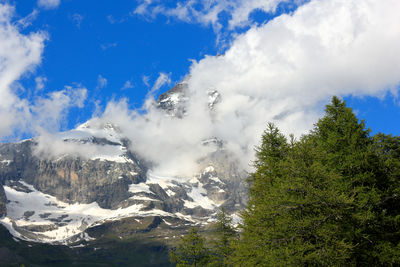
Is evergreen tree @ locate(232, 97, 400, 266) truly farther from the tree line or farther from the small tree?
the small tree

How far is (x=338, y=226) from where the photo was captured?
18812mm

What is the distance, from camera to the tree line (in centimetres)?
1852

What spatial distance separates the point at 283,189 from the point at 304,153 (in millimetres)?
2737

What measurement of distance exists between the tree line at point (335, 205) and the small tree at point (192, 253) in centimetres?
1230

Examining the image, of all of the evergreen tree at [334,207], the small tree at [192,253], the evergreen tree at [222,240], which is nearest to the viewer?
the evergreen tree at [334,207]

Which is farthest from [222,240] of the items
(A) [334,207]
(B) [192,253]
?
(A) [334,207]

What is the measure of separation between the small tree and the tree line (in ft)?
40.4

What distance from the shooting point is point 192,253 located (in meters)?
38.2

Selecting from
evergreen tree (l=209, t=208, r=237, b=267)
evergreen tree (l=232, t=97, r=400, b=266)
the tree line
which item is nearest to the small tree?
evergreen tree (l=209, t=208, r=237, b=267)

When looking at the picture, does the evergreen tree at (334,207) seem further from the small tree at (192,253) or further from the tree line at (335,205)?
the small tree at (192,253)

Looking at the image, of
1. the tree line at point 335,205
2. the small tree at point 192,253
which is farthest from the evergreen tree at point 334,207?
the small tree at point 192,253

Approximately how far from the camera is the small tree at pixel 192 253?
37.8 metres

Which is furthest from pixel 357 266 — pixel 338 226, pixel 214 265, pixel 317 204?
pixel 214 265

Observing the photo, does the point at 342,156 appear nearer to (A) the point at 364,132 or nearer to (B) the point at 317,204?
(A) the point at 364,132
